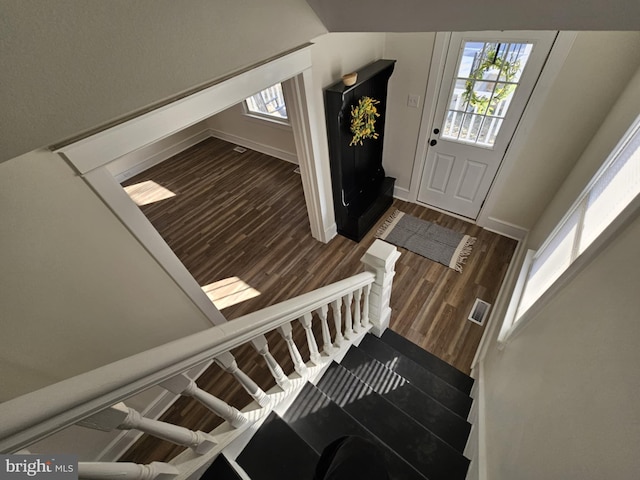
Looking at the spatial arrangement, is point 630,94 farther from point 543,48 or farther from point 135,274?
point 135,274

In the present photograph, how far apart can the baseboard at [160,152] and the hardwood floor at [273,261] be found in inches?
6.9

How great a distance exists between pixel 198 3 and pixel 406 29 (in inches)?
29.8

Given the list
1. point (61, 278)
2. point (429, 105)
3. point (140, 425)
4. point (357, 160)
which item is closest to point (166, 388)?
point (140, 425)

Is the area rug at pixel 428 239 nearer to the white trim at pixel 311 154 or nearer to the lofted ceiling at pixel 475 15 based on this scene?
the white trim at pixel 311 154

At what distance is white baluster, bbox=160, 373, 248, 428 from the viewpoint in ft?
2.31

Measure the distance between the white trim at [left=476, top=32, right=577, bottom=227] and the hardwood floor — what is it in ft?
1.30

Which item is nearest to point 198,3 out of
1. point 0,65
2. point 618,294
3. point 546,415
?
point 0,65

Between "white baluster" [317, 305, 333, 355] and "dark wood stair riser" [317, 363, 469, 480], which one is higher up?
"white baluster" [317, 305, 333, 355]

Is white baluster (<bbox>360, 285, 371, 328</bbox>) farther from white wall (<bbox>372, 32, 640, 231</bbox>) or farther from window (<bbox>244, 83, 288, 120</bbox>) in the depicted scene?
window (<bbox>244, 83, 288, 120</bbox>)

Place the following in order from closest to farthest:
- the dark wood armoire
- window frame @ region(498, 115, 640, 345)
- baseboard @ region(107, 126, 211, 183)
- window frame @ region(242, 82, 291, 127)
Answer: window frame @ region(498, 115, 640, 345)
the dark wood armoire
window frame @ region(242, 82, 291, 127)
baseboard @ region(107, 126, 211, 183)

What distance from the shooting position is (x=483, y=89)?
237 cm

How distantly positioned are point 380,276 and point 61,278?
1507 millimetres

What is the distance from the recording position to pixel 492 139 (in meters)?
2.55

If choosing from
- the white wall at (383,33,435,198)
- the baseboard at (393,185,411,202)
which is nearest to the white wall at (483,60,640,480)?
the white wall at (383,33,435,198)
